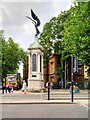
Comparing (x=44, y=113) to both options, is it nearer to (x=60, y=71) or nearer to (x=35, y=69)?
(x=35, y=69)

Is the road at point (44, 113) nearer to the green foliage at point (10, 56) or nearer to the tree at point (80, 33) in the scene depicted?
the tree at point (80, 33)

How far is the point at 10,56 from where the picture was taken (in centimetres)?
10119

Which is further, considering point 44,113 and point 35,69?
point 35,69

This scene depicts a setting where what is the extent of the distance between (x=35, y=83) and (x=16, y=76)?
84.5ft

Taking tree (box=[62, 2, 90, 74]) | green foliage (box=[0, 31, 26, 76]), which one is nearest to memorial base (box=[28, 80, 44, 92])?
tree (box=[62, 2, 90, 74])

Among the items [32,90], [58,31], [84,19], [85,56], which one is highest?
[58,31]

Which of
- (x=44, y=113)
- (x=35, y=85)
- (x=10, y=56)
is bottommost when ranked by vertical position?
(x=44, y=113)

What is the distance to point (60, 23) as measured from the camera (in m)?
83.1

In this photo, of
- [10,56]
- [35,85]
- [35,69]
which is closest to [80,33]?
[35,69]

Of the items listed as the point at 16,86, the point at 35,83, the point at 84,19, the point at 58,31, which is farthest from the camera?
the point at 58,31

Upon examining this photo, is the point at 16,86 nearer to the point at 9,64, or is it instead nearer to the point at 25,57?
the point at 9,64

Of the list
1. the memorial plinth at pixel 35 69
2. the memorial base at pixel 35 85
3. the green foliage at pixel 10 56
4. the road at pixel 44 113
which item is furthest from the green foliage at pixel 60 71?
the road at pixel 44 113

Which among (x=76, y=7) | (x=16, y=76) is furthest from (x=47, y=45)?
(x=76, y=7)

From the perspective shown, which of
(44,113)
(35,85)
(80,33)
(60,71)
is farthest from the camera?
(60,71)
